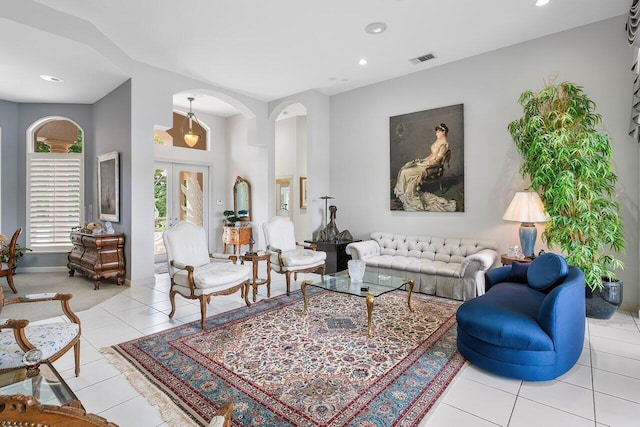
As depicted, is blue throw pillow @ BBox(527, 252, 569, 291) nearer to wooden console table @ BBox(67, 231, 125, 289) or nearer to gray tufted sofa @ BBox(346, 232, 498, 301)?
gray tufted sofa @ BBox(346, 232, 498, 301)

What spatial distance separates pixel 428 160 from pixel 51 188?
691 cm

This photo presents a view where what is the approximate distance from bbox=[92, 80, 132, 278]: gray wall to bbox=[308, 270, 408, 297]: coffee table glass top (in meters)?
3.40

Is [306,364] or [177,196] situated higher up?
[177,196]

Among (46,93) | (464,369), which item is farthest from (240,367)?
(46,93)

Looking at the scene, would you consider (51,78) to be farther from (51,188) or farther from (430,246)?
(430,246)

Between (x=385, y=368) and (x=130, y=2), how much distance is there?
4464 millimetres

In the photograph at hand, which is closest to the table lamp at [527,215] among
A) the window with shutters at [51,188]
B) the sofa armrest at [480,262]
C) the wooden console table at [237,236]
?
the sofa armrest at [480,262]

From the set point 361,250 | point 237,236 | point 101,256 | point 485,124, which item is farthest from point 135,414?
point 237,236

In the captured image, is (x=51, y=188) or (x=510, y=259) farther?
(x=51, y=188)

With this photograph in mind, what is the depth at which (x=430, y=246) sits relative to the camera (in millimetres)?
5051

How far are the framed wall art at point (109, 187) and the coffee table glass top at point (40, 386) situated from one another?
13.8 feet

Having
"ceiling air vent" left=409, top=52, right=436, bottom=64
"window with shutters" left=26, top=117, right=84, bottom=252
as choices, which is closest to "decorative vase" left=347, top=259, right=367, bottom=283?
"ceiling air vent" left=409, top=52, right=436, bottom=64

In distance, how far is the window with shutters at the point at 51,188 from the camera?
608 cm

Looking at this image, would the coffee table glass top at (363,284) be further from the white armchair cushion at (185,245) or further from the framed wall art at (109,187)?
the framed wall art at (109,187)
